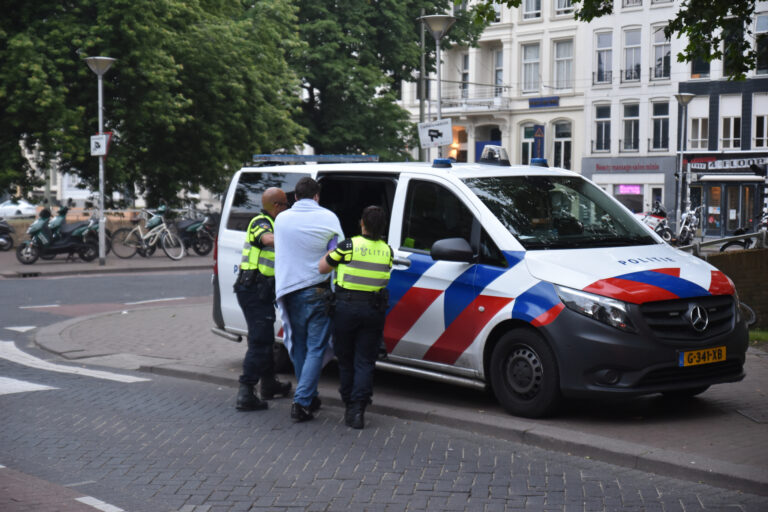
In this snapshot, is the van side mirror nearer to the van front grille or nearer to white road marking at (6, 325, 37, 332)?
the van front grille

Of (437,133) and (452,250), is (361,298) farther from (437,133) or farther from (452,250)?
(437,133)

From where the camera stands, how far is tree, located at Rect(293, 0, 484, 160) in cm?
3891

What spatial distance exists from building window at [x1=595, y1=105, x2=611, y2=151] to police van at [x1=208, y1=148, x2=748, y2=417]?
1776 inches

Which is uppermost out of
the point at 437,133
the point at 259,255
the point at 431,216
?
the point at 437,133

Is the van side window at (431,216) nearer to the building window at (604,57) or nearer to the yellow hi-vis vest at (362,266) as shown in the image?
the yellow hi-vis vest at (362,266)

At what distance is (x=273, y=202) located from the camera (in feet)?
26.1

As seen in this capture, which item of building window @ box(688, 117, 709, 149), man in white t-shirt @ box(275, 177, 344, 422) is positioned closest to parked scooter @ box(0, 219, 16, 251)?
man in white t-shirt @ box(275, 177, 344, 422)

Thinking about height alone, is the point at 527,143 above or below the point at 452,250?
above

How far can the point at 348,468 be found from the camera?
6.09m

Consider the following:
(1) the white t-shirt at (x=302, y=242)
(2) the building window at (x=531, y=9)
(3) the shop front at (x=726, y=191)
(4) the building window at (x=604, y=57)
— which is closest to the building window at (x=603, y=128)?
(4) the building window at (x=604, y=57)

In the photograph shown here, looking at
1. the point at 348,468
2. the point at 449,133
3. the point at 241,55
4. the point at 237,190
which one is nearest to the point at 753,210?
the point at 241,55

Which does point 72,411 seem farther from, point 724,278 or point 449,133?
point 449,133

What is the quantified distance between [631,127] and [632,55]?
367 cm

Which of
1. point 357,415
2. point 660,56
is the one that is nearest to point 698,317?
point 357,415
